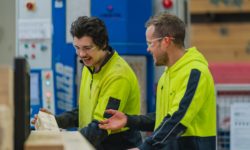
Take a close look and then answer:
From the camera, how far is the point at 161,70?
5594 millimetres

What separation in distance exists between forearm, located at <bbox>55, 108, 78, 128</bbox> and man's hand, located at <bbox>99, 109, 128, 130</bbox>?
0.52 m

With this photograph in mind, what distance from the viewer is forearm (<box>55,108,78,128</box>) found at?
414 centimetres

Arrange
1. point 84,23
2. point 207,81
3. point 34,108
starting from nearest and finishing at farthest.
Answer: point 207,81 → point 84,23 → point 34,108

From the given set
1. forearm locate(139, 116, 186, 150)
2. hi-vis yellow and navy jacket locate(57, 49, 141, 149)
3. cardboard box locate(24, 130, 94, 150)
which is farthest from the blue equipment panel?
cardboard box locate(24, 130, 94, 150)

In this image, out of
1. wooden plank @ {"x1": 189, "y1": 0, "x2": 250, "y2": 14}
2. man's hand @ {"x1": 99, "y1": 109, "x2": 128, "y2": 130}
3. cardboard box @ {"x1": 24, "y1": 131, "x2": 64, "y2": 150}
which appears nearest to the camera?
cardboard box @ {"x1": 24, "y1": 131, "x2": 64, "y2": 150}

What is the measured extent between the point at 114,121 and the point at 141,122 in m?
0.26

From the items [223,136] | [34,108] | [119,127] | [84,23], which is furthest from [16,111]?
[34,108]

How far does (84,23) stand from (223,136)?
4.39 feet

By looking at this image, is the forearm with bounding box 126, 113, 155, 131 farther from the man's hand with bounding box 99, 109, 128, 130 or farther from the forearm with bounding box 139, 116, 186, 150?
the forearm with bounding box 139, 116, 186, 150

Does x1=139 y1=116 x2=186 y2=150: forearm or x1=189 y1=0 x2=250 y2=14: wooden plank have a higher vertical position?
x1=189 y1=0 x2=250 y2=14: wooden plank

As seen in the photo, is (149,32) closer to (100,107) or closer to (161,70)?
(100,107)

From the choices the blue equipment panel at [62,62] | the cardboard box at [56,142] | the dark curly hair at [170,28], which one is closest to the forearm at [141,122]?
the dark curly hair at [170,28]

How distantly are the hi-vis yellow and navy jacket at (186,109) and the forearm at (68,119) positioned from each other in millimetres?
671

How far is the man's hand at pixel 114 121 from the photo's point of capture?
366 centimetres
